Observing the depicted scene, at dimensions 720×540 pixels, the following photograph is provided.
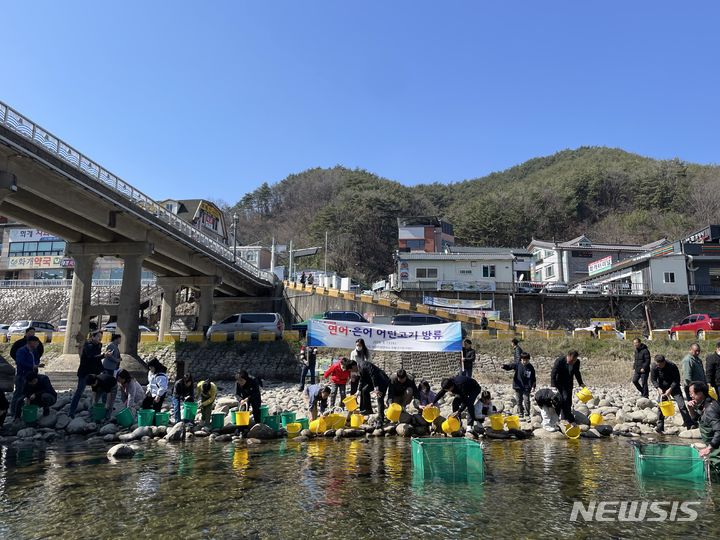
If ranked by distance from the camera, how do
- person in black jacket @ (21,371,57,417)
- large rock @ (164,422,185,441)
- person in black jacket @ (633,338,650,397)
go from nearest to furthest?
1. large rock @ (164,422,185,441)
2. person in black jacket @ (21,371,57,417)
3. person in black jacket @ (633,338,650,397)

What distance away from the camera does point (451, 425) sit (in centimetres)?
1036

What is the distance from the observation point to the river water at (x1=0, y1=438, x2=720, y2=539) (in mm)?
5188

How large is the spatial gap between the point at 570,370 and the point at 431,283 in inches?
1269

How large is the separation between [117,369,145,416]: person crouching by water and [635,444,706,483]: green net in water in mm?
10642

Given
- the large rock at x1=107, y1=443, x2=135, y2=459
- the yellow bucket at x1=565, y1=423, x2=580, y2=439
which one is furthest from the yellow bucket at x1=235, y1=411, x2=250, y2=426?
the yellow bucket at x1=565, y1=423, x2=580, y2=439

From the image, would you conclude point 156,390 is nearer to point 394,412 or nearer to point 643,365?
point 394,412

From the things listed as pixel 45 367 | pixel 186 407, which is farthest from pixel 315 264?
pixel 186 407

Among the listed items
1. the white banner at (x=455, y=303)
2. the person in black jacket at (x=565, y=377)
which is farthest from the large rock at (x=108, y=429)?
the white banner at (x=455, y=303)

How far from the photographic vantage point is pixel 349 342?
65.5 ft

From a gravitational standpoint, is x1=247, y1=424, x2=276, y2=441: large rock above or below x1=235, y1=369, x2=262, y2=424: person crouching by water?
A: below

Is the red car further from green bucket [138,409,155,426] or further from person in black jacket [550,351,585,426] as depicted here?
green bucket [138,409,155,426]

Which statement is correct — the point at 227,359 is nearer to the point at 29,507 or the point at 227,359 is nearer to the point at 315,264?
the point at 29,507

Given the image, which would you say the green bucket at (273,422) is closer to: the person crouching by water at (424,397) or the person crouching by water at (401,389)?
the person crouching by water at (401,389)

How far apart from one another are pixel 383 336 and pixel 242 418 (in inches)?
391
